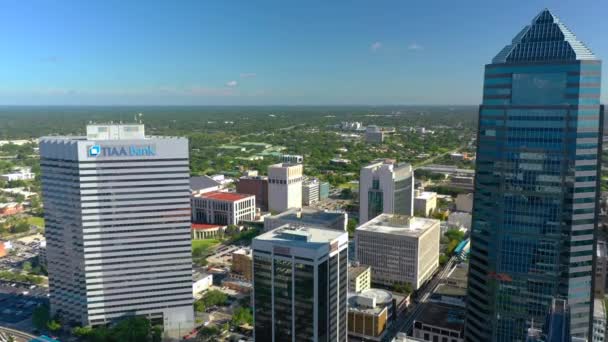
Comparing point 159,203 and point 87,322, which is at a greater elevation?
point 159,203

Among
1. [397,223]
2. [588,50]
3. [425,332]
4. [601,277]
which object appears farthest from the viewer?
[397,223]

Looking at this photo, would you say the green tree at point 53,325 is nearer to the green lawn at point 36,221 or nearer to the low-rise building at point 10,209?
the green lawn at point 36,221

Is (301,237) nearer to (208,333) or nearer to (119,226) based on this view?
(208,333)

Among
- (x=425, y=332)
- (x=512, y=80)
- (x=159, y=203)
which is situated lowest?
(x=425, y=332)

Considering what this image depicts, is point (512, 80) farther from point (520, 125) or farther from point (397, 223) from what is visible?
point (397, 223)

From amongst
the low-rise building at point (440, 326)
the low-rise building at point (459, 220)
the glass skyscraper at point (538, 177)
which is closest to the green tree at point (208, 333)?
the low-rise building at point (440, 326)

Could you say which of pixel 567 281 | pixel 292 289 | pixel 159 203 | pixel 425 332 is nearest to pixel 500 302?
pixel 567 281

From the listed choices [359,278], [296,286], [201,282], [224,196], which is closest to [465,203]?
[224,196]
